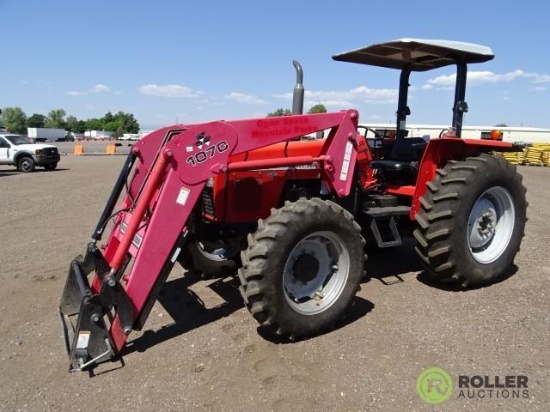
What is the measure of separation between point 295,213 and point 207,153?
0.83 metres

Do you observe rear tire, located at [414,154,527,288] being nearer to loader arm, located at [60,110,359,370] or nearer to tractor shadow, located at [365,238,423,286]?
tractor shadow, located at [365,238,423,286]

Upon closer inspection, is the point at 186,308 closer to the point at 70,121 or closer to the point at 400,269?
the point at 400,269

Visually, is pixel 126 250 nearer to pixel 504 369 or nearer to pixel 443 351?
pixel 443 351

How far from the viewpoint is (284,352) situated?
3.53 m

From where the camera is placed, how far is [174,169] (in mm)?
3459

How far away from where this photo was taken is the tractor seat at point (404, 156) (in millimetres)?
5270

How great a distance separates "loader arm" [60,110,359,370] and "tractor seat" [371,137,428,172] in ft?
4.71

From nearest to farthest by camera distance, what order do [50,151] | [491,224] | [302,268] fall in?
[302,268] → [491,224] → [50,151]

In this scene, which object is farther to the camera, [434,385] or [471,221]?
[471,221]

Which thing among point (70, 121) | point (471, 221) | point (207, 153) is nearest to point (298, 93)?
point (207, 153)

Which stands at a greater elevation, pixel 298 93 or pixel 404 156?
pixel 298 93

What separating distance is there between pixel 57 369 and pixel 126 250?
984mm

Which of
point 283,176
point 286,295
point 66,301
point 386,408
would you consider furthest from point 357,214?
point 66,301

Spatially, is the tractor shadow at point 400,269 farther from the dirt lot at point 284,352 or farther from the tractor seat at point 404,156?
the tractor seat at point 404,156
